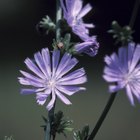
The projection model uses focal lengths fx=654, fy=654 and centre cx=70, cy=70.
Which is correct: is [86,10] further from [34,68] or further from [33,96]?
[33,96]

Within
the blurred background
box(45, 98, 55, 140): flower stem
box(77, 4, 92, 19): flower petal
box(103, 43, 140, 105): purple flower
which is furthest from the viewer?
the blurred background

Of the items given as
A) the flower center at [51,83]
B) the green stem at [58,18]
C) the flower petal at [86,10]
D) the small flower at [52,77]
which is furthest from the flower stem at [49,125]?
the flower petal at [86,10]

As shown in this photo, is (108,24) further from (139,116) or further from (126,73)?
(126,73)

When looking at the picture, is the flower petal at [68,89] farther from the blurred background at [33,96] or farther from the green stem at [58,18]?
the blurred background at [33,96]

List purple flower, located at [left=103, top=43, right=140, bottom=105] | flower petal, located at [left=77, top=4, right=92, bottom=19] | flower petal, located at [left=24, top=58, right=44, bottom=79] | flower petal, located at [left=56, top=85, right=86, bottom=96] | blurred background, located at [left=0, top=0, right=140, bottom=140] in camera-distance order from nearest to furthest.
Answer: purple flower, located at [left=103, top=43, right=140, bottom=105]
flower petal, located at [left=56, top=85, right=86, bottom=96]
flower petal, located at [left=24, top=58, right=44, bottom=79]
flower petal, located at [left=77, top=4, right=92, bottom=19]
blurred background, located at [left=0, top=0, right=140, bottom=140]

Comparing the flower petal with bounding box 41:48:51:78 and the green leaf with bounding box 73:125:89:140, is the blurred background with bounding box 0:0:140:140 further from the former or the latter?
the green leaf with bounding box 73:125:89:140

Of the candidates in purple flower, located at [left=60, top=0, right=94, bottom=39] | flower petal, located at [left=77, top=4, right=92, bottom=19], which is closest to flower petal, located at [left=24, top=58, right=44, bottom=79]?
purple flower, located at [left=60, top=0, right=94, bottom=39]
